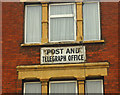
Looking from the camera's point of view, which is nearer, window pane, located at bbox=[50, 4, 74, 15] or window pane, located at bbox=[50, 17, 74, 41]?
window pane, located at bbox=[50, 17, 74, 41]

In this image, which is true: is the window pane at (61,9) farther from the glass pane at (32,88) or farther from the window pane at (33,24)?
the glass pane at (32,88)

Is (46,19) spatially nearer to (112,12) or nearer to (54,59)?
(54,59)

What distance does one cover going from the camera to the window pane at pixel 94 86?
12266 millimetres

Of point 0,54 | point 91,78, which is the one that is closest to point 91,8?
point 91,78

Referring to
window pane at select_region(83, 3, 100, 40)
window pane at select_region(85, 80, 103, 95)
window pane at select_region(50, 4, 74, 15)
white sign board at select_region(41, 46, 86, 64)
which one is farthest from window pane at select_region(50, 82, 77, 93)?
window pane at select_region(50, 4, 74, 15)

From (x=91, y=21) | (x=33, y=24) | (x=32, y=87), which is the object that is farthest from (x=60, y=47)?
(x=32, y=87)

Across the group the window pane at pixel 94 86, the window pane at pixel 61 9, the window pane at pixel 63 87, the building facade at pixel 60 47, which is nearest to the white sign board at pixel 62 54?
the building facade at pixel 60 47

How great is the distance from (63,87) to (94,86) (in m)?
1.14

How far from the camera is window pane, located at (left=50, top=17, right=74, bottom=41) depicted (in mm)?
A: 12898

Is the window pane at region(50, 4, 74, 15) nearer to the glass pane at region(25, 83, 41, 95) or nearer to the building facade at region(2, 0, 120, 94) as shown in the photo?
the building facade at region(2, 0, 120, 94)

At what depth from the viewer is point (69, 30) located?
42.5 ft

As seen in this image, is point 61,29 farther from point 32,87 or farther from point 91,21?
point 32,87

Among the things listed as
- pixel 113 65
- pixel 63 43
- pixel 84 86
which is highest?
pixel 63 43

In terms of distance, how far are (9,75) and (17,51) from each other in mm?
950
